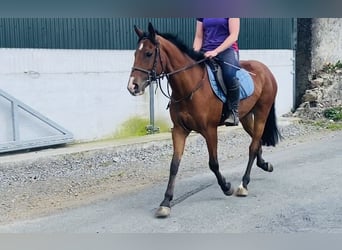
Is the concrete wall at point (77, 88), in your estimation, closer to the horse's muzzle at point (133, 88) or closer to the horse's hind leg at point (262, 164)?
the horse's hind leg at point (262, 164)

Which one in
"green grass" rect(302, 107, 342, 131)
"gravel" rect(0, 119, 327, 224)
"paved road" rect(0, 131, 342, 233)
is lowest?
"green grass" rect(302, 107, 342, 131)

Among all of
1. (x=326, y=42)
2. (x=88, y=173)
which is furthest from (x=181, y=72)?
(x=326, y=42)

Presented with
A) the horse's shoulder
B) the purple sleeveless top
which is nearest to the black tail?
the horse's shoulder

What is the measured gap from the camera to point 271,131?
3959 mm

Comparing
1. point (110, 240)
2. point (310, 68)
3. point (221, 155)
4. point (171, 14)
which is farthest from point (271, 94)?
point (310, 68)

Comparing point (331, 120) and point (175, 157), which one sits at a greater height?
point (175, 157)

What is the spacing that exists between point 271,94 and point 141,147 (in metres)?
1.68

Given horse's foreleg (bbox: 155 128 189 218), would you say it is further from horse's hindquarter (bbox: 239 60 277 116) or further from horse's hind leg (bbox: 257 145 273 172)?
horse's hind leg (bbox: 257 145 273 172)

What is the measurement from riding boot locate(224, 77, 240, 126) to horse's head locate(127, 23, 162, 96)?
63 centimetres

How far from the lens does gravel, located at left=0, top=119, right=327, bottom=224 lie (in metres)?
3.59

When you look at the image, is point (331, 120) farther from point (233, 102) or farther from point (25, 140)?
point (25, 140)

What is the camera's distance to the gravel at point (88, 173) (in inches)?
141

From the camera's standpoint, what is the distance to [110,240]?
7.44ft

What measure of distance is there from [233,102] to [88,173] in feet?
5.57
